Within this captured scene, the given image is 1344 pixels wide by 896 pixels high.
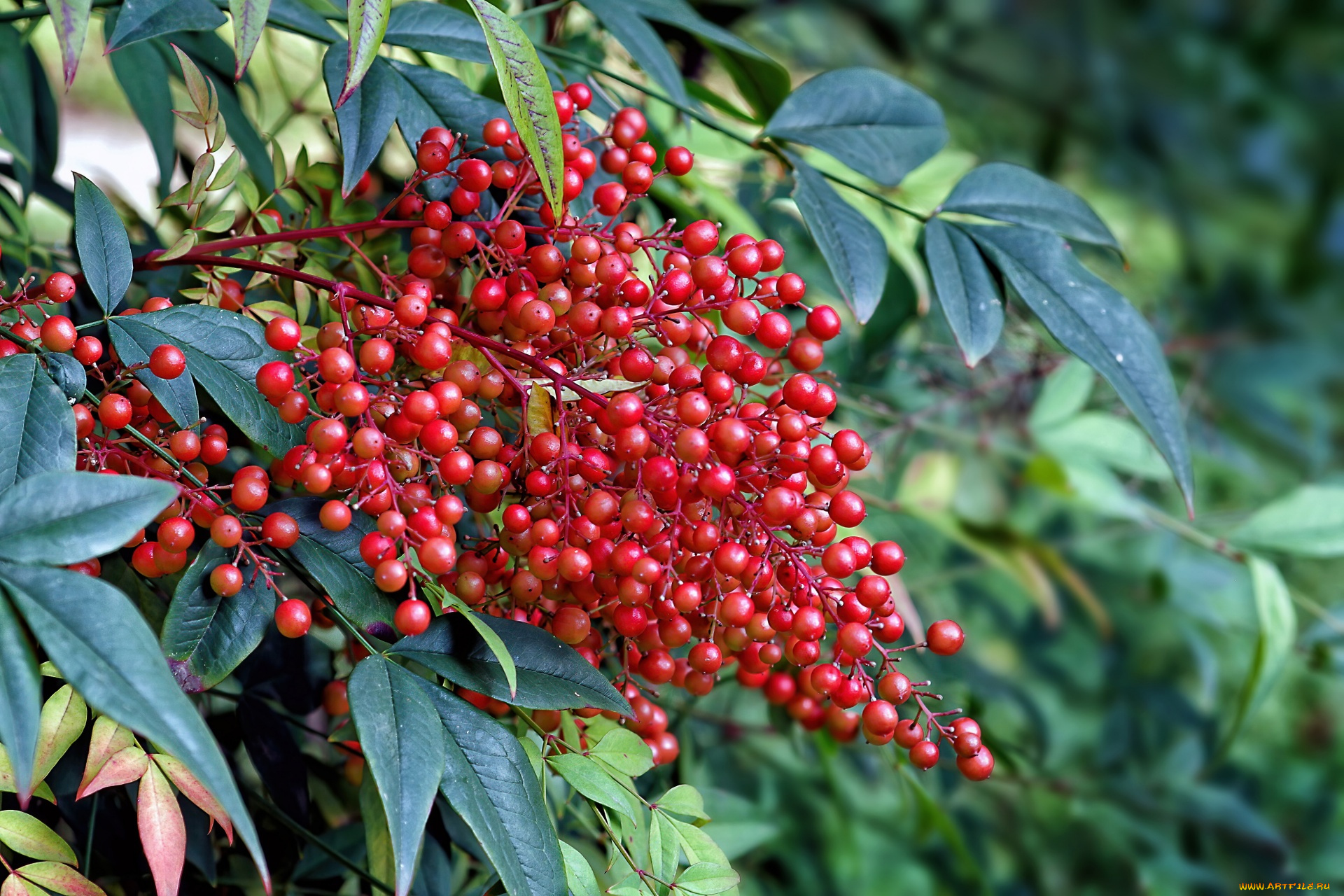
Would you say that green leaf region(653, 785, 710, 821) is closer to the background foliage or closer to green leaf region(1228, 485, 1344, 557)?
the background foliage

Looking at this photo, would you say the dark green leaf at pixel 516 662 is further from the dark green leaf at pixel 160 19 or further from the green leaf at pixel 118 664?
the dark green leaf at pixel 160 19

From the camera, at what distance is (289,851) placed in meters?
0.39

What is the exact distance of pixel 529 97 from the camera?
276mm

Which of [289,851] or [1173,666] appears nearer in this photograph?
[289,851]

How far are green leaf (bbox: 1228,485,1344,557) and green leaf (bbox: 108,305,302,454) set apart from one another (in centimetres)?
61

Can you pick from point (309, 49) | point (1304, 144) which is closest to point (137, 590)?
point (309, 49)

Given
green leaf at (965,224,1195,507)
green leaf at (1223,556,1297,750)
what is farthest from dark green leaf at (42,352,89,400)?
green leaf at (1223,556,1297,750)

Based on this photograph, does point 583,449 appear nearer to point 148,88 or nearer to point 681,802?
point 681,802

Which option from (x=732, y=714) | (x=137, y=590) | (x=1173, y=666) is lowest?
(x=1173, y=666)

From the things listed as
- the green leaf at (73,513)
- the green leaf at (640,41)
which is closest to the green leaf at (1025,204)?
the green leaf at (640,41)

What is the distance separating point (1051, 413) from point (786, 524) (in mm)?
466

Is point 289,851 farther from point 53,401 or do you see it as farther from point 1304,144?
point 1304,144

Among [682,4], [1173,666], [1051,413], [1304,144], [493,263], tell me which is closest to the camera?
[493,263]

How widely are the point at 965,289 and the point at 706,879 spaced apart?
0.25 m
